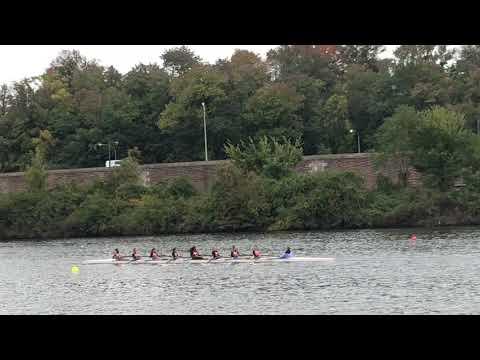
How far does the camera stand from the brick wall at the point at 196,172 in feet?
200

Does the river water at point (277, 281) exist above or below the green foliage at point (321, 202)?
below

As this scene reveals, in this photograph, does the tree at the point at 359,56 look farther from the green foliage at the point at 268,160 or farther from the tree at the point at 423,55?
the green foliage at the point at 268,160

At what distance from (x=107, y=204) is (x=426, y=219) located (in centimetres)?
2545

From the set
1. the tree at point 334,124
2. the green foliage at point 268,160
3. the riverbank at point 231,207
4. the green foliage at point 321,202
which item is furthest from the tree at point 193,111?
the green foliage at point 321,202

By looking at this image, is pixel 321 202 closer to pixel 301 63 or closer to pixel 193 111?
pixel 193 111

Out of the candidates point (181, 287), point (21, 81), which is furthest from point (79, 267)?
point (21, 81)

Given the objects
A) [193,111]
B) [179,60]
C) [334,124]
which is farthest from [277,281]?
[179,60]

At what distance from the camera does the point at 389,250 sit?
4019cm

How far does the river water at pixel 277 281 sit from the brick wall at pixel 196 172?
1199 centimetres

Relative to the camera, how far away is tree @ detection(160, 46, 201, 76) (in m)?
92.8

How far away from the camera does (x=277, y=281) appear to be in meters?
31.1

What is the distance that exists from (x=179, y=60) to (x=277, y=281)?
65620mm

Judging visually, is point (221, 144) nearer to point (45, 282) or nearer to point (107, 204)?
point (107, 204)

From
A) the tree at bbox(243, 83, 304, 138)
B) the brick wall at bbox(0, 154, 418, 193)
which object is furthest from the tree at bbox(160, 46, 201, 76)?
the brick wall at bbox(0, 154, 418, 193)
